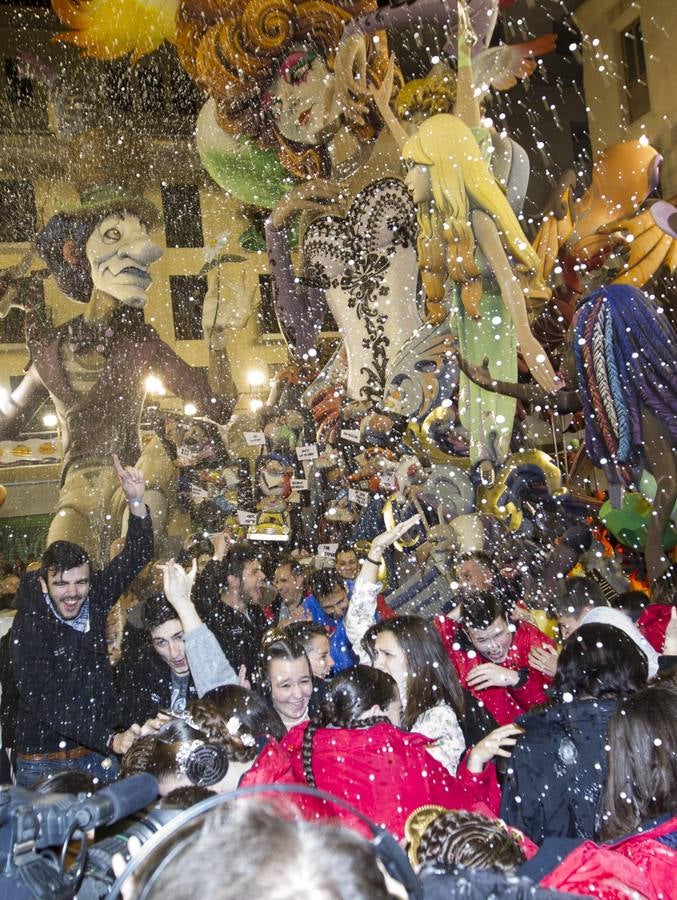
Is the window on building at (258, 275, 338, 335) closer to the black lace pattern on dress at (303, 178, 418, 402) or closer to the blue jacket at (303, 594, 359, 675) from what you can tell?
the black lace pattern on dress at (303, 178, 418, 402)

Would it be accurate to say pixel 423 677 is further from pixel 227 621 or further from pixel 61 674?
pixel 227 621

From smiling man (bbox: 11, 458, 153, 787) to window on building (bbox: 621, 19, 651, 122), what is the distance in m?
4.30

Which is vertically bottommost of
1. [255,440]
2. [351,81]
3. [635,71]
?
[255,440]

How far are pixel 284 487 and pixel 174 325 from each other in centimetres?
149

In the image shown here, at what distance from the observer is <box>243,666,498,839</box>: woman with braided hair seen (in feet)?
5.92

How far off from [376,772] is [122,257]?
211 inches

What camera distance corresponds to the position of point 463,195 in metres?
5.16

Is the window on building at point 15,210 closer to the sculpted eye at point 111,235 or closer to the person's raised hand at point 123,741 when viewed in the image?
the sculpted eye at point 111,235

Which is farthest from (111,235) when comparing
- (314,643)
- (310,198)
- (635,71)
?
(314,643)

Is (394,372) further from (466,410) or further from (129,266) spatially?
(129,266)

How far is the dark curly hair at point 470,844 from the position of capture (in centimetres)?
129

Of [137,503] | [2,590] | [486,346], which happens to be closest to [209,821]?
[137,503]

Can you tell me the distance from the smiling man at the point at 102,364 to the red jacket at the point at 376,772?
176 inches

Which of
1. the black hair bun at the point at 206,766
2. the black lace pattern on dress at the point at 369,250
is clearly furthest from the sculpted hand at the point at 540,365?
the black hair bun at the point at 206,766
